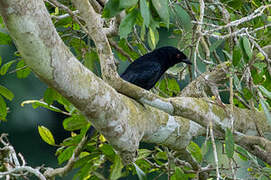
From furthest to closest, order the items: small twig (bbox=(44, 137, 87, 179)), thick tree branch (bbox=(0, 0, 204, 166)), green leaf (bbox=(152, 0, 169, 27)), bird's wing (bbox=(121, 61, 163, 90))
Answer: bird's wing (bbox=(121, 61, 163, 90)), small twig (bbox=(44, 137, 87, 179)), green leaf (bbox=(152, 0, 169, 27)), thick tree branch (bbox=(0, 0, 204, 166))

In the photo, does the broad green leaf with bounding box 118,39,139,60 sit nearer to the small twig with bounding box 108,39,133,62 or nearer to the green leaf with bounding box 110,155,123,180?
the small twig with bounding box 108,39,133,62

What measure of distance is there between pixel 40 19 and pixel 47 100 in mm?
1800

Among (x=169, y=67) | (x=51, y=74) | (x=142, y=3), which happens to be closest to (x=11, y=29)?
(x=51, y=74)

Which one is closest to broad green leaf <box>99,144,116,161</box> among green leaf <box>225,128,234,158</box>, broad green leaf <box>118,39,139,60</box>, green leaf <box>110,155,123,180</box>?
green leaf <box>110,155,123,180</box>

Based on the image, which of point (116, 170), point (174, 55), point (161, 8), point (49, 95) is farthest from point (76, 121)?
point (174, 55)

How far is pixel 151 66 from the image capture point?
4730mm

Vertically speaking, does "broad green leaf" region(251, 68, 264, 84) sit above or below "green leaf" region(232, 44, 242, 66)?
below

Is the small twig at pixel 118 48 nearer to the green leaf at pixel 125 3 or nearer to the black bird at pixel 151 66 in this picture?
the black bird at pixel 151 66

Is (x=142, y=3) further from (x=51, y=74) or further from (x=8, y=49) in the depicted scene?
(x=8, y=49)

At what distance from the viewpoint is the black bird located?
182 inches

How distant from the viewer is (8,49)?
5.46m

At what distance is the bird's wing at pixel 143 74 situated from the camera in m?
4.61

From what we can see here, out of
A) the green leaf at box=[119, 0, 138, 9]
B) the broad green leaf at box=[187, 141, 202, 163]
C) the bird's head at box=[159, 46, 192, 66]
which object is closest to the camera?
the green leaf at box=[119, 0, 138, 9]

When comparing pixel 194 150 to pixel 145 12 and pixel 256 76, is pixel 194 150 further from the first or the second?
pixel 145 12
